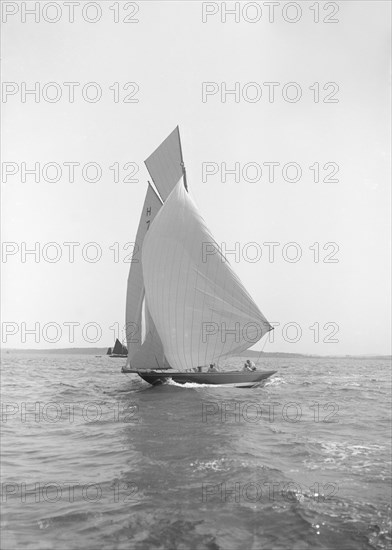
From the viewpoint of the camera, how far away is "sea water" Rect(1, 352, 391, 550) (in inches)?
277

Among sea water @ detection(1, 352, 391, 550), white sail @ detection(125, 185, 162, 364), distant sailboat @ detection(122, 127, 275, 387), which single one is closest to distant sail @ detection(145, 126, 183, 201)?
white sail @ detection(125, 185, 162, 364)

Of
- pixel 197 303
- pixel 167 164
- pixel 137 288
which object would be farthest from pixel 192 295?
pixel 167 164

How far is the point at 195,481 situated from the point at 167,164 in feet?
99.6

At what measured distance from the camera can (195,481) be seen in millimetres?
9867

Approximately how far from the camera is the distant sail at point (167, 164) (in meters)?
35.5

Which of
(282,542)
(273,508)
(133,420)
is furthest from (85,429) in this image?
(282,542)

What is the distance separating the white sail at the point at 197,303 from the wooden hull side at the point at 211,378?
17.9 ft

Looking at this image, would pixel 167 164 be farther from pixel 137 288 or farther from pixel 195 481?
pixel 195 481

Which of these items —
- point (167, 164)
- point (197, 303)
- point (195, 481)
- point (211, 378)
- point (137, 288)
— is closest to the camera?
point (195, 481)

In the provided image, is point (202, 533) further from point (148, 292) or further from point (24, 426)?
point (148, 292)

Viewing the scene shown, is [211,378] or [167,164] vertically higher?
[167,164]

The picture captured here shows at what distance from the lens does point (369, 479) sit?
33.7ft

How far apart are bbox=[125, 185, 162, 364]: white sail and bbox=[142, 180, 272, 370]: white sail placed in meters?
9.88

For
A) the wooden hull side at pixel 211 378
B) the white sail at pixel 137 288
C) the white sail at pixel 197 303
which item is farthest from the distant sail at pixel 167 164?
the wooden hull side at pixel 211 378
